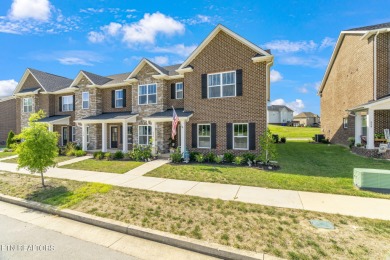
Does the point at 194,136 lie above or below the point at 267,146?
above

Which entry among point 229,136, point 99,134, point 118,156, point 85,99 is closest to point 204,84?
point 229,136

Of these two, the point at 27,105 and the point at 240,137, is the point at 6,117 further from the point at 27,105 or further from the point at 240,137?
the point at 240,137

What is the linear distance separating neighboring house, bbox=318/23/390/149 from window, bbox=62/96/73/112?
86.8 feet

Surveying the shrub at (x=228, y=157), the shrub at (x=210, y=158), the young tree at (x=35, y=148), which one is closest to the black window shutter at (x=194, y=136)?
the shrub at (x=210, y=158)

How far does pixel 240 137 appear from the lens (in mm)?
13055

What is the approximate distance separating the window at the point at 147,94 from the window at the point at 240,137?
24.3 ft

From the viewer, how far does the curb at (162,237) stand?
3656 mm

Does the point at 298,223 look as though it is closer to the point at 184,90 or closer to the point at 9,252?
the point at 9,252

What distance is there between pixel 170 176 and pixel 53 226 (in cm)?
507

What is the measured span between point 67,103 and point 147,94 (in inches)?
447

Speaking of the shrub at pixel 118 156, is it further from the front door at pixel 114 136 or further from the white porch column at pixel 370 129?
the white porch column at pixel 370 129

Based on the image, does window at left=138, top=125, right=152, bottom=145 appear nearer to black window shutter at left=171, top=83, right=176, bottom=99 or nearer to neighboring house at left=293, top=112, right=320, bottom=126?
black window shutter at left=171, top=83, right=176, bottom=99

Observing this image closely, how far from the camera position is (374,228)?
14.5 feet

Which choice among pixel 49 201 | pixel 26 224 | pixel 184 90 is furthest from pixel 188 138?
pixel 26 224
